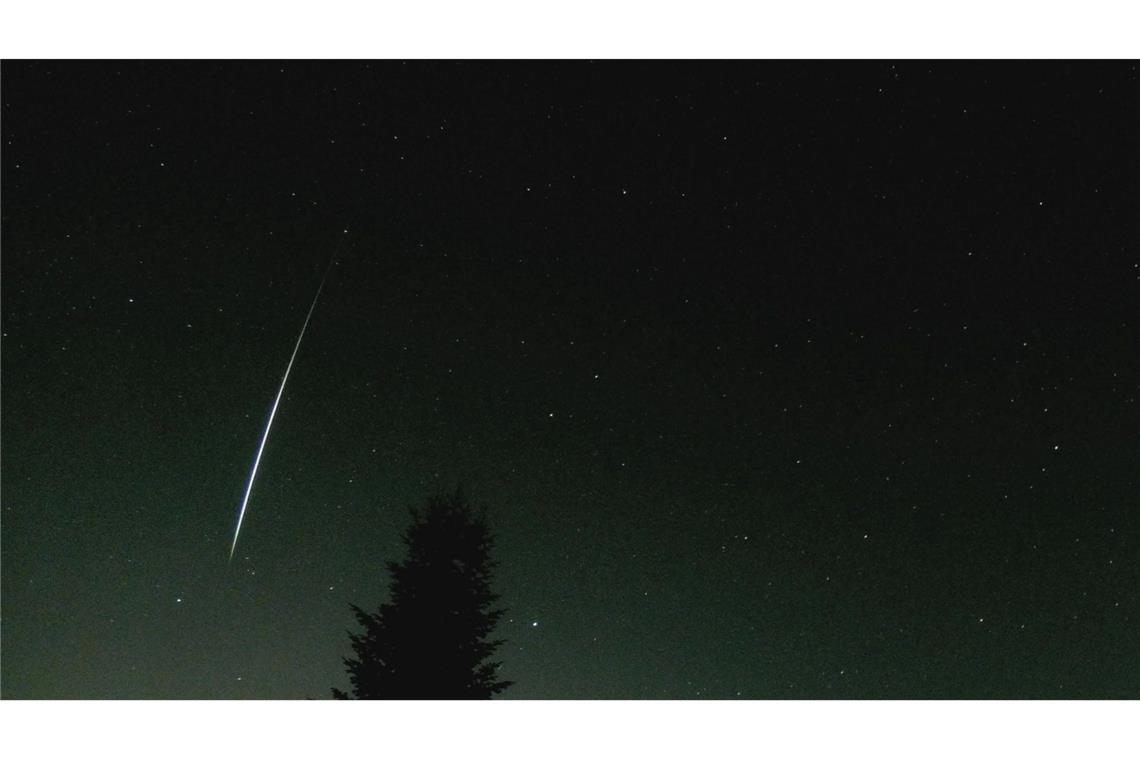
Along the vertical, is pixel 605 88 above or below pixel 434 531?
above

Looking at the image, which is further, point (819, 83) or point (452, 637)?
point (452, 637)
